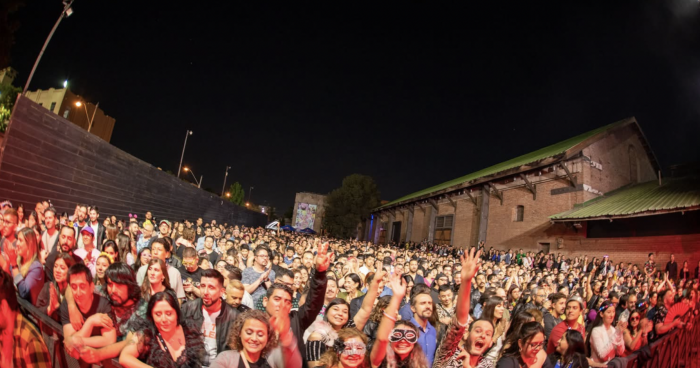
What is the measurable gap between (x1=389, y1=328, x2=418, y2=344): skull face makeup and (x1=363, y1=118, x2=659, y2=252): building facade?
59.5ft

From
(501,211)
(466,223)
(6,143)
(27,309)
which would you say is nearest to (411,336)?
(27,309)

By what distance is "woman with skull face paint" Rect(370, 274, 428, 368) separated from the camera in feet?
9.73

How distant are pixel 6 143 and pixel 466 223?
23.9m

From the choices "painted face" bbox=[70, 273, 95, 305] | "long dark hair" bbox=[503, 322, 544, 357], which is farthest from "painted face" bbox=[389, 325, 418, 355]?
"painted face" bbox=[70, 273, 95, 305]

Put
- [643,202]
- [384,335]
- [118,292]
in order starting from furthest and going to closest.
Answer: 1. [643,202]
2. [118,292]
3. [384,335]

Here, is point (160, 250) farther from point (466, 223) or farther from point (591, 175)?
point (466, 223)

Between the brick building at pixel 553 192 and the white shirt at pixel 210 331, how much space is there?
17818mm

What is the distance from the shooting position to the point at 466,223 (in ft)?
82.8

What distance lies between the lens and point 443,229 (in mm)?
28016

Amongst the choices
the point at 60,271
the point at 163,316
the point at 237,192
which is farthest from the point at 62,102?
the point at 163,316

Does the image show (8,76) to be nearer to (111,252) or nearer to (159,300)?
(111,252)

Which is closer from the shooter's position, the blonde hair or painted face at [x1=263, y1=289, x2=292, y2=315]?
painted face at [x1=263, y1=289, x2=292, y2=315]

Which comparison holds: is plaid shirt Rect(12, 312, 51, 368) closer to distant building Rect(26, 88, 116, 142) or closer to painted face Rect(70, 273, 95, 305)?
painted face Rect(70, 273, 95, 305)

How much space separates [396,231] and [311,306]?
1394 inches
